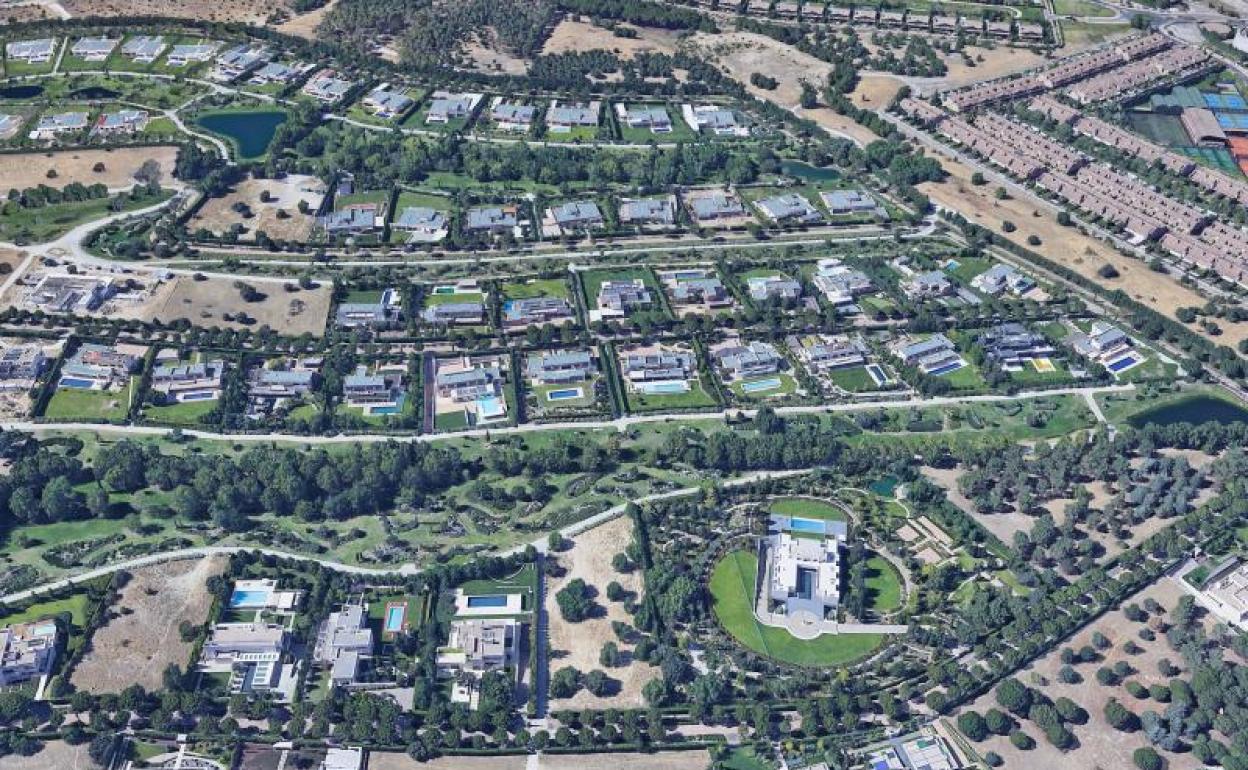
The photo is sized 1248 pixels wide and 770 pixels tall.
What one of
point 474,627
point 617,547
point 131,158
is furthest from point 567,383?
point 131,158

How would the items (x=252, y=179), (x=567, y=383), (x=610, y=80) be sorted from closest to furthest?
(x=567, y=383) < (x=252, y=179) < (x=610, y=80)

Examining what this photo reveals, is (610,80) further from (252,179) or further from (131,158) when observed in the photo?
(131,158)

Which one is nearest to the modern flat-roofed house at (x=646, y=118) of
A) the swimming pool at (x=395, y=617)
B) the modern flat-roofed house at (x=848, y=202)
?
the modern flat-roofed house at (x=848, y=202)

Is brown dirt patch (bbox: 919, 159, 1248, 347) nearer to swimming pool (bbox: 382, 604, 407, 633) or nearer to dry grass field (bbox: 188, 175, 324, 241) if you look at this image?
dry grass field (bbox: 188, 175, 324, 241)

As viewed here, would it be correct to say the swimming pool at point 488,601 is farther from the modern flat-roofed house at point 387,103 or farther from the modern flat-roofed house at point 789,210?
the modern flat-roofed house at point 387,103

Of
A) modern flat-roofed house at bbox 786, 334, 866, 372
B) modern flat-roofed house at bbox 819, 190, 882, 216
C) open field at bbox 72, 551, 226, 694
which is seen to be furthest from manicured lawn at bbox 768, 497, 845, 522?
modern flat-roofed house at bbox 819, 190, 882, 216
